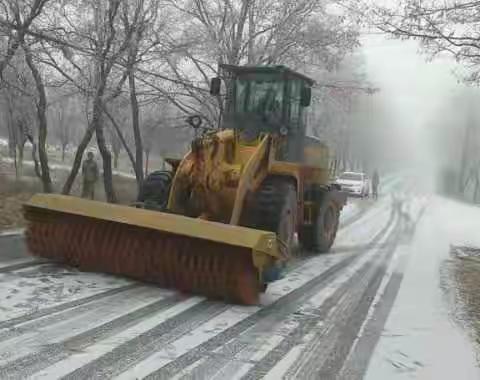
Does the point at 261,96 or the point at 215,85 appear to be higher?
the point at 215,85

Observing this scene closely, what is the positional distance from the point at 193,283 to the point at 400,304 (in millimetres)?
2693

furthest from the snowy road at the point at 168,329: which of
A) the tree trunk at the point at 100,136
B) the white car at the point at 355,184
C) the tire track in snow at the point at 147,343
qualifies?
the white car at the point at 355,184

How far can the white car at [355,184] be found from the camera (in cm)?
3447

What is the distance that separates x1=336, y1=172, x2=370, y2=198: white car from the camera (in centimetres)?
3447

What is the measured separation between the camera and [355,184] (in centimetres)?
3466

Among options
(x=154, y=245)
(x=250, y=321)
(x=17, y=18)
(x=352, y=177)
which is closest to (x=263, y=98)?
(x=154, y=245)

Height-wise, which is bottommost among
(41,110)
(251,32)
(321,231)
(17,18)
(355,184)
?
(321,231)

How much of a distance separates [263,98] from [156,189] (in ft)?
7.78

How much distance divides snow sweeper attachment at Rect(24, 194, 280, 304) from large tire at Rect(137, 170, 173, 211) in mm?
1340

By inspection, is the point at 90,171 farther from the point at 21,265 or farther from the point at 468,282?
the point at 468,282

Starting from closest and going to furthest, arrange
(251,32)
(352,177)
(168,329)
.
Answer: (168,329) → (251,32) → (352,177)

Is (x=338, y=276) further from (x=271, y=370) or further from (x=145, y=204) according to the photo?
(x=271, y=370)

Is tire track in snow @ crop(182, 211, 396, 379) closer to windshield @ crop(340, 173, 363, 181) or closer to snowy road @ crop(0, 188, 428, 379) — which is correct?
snowy road @ crop(0, 188, 428, 379)

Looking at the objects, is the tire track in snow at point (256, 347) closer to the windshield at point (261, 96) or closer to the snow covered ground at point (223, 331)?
the snow covered ground at point (223, 331)
